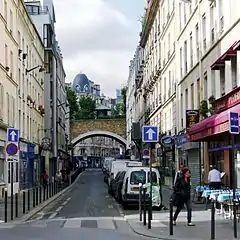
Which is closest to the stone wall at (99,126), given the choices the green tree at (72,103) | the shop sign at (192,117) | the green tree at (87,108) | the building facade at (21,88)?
the green tree at (72,103)

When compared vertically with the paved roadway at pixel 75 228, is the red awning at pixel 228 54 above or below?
above

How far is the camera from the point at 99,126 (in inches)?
4309

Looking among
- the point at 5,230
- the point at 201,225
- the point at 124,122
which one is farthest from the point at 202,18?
the point at 124,122

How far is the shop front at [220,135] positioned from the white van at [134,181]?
2754 millimetres

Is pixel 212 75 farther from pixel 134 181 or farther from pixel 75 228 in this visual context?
pixel 75 228

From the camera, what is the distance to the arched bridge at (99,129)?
10931 centimetres

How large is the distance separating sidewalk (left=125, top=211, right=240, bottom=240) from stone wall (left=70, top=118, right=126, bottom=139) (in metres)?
87.7

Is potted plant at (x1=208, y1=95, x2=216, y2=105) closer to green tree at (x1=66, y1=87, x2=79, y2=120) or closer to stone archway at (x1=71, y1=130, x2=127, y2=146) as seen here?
stone archway at (x1=71, y1=130, x2=127, y2=146)

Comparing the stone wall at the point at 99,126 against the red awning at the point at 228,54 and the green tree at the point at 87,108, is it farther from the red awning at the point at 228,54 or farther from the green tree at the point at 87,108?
the red awning at the point at 228,54

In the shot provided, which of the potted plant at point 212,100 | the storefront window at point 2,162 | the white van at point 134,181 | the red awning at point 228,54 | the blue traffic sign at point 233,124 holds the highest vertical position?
the red awning at point 228,54

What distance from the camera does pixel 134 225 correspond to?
1866cm

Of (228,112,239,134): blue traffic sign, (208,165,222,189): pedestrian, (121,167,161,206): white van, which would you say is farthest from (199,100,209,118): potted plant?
(228,112,239,134): blue traffic sign

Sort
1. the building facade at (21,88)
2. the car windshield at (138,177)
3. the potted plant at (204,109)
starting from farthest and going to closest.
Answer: the building facade at (21,88)
the potted plant at (204,109)
the car windshield at (138,177)

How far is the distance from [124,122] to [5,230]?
318 ft
